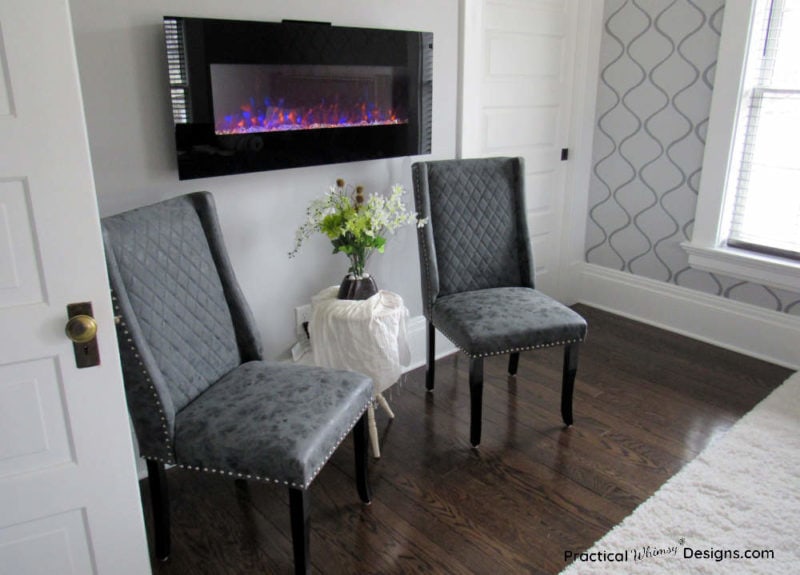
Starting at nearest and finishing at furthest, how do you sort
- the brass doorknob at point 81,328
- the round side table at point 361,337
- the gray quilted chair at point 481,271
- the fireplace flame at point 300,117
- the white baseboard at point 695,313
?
the brass doorknob at point 81,328 → the fireplace flame at point 300,117 → the round side table at point 361,337 → the gray quilted chair at point 481,271 → the white baseboard at point 695,313

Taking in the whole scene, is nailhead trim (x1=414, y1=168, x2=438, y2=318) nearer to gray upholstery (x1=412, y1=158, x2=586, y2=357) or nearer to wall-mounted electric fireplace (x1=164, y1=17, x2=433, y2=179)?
gray upholstery (x1=412, y1=158, x2=586, y2=357)

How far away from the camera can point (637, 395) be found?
2941 millimetres

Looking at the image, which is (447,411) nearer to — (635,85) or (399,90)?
(399,90)

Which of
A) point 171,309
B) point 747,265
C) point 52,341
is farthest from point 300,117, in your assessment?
point 747,265

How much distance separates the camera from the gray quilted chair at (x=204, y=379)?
1701 mm

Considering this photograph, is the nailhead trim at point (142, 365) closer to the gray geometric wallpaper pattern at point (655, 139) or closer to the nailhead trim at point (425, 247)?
the nailhead trim at point (425, 247)

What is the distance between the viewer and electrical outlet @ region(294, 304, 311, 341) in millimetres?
2684

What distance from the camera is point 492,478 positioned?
92.7 inches

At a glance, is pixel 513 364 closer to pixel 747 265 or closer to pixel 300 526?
pixel 747 265

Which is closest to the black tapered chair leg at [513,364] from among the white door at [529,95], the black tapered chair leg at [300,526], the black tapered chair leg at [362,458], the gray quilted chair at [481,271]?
the gray quilted chair at [481,271]

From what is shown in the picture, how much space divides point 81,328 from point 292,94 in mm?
1352

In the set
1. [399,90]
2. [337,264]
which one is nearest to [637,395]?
[337,264]

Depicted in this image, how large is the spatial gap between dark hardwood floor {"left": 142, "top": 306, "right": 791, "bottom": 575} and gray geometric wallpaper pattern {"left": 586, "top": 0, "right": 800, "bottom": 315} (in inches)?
26.4

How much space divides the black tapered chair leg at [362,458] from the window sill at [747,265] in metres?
2.22
